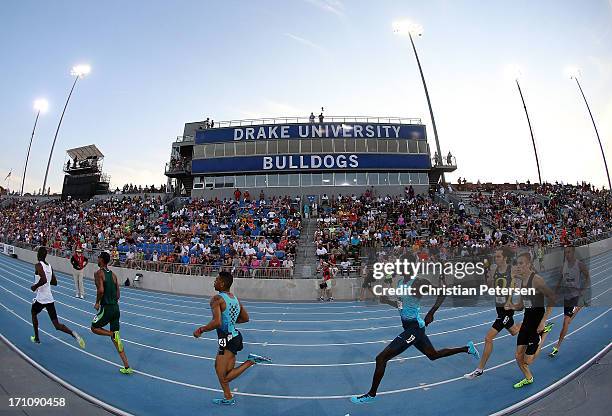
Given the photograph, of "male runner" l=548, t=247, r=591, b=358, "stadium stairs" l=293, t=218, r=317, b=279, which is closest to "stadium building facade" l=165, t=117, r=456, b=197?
"stadium stairs" l=293, t=218, r=317, b=279

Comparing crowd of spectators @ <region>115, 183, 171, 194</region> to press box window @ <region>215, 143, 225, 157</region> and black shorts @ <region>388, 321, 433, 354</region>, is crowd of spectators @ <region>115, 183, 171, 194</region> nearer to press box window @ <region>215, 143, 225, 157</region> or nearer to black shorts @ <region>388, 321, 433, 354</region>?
press box window @ <region>215, 143, 225, 157</region>

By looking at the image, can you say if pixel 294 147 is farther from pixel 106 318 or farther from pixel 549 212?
pixel 106 318

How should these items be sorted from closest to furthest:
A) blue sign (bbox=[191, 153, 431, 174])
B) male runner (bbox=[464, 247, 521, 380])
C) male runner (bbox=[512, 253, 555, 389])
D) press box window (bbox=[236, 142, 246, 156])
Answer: male runner (bbox=[512, 253, 555, 389]) < male runner (bbox=[464, 247, 521, 380]) < blue sign (bbox=[191, 153, 431, 174]) < press box window (bbox=[236, 142, 246, 156])

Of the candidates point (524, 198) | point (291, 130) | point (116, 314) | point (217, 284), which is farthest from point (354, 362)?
point (524, 198)

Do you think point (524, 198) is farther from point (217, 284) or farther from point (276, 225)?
point (217, 284)

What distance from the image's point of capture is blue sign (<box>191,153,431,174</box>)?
1080 inches

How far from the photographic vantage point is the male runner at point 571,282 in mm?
7004

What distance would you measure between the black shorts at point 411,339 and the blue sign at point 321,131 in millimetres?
23935

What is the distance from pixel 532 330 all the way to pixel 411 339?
2.04 m

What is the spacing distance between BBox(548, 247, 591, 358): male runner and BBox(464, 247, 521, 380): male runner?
1.52m

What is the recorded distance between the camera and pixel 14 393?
15.3ft

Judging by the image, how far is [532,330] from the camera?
17.9 ft

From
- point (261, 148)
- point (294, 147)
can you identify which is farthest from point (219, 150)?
point (294, 147)

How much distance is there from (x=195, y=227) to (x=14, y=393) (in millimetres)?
17978
